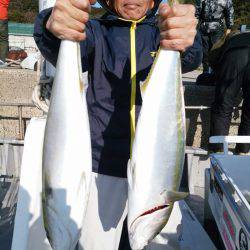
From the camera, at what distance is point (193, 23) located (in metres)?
1.73

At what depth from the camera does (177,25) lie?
1.69m

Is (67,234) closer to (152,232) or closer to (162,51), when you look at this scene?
(152,232)

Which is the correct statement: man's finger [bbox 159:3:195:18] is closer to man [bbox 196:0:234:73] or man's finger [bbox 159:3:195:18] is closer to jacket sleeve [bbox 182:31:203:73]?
jacket sleeve [bbox 182:31:203:73]

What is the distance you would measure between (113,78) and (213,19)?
204 inches

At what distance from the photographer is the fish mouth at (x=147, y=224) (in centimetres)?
177

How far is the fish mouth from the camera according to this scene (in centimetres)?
177

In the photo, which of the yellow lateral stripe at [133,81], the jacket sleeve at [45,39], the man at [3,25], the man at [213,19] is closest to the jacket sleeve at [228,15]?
the man at [213,19]

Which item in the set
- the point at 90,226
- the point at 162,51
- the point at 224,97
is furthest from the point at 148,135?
the point at 224,97

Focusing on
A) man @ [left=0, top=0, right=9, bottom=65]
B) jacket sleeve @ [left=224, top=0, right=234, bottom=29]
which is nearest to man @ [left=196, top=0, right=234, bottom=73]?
jacket sleeve @ [left=224, top=0, right=234, bottom=29]

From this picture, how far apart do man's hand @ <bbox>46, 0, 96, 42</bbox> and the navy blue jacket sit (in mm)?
512

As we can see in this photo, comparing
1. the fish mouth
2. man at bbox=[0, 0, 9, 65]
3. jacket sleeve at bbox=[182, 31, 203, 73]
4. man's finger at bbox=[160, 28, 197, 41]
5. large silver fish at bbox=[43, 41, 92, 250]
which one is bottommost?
the fish mouth

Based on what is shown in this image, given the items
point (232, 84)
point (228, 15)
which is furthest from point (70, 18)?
point (228, 15)

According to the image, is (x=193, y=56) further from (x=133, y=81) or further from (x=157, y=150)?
(x=157, y=150)

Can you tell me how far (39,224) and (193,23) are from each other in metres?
1.69
